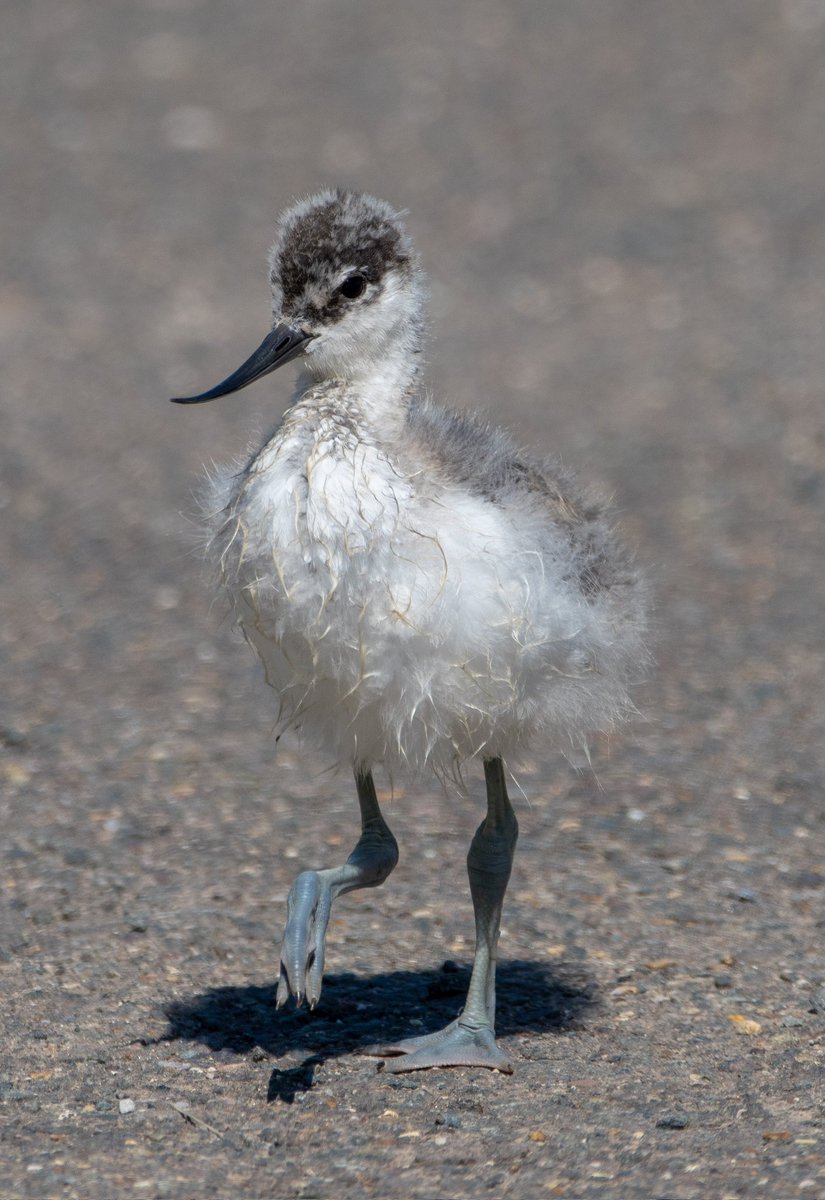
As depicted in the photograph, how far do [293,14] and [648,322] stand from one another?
19.2 feet

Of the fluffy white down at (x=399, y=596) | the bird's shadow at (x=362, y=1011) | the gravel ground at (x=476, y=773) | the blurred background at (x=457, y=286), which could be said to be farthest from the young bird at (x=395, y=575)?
the blurred background at (x=457, y=286)

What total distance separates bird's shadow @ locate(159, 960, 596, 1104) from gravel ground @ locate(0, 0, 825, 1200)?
0.6 inches

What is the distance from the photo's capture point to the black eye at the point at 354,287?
14.0ft

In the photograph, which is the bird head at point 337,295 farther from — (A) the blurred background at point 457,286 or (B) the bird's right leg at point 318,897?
(A) the blurred background at point 457,286

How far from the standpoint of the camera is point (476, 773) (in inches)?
260

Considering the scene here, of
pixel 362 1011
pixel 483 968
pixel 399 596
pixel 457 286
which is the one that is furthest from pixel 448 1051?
pixel 457 286

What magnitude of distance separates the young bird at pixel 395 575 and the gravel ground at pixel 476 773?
0.48 metres

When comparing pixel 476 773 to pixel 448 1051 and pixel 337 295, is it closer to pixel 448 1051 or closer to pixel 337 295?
pixel 448 1051

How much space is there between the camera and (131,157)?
43.0 feet

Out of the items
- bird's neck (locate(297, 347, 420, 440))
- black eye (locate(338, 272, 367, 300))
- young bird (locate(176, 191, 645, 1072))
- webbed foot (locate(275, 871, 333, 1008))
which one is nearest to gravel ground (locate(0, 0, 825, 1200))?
webbed foot (locate(275, 871, 333, 1008))

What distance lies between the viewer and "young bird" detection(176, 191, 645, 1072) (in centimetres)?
395

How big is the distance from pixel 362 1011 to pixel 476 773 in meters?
2.01

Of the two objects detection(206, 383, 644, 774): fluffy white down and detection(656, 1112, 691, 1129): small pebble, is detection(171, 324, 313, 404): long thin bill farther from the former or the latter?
detection(656, 1112, 691, 1129): small pebble

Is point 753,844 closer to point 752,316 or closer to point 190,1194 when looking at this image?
point 190,1194
